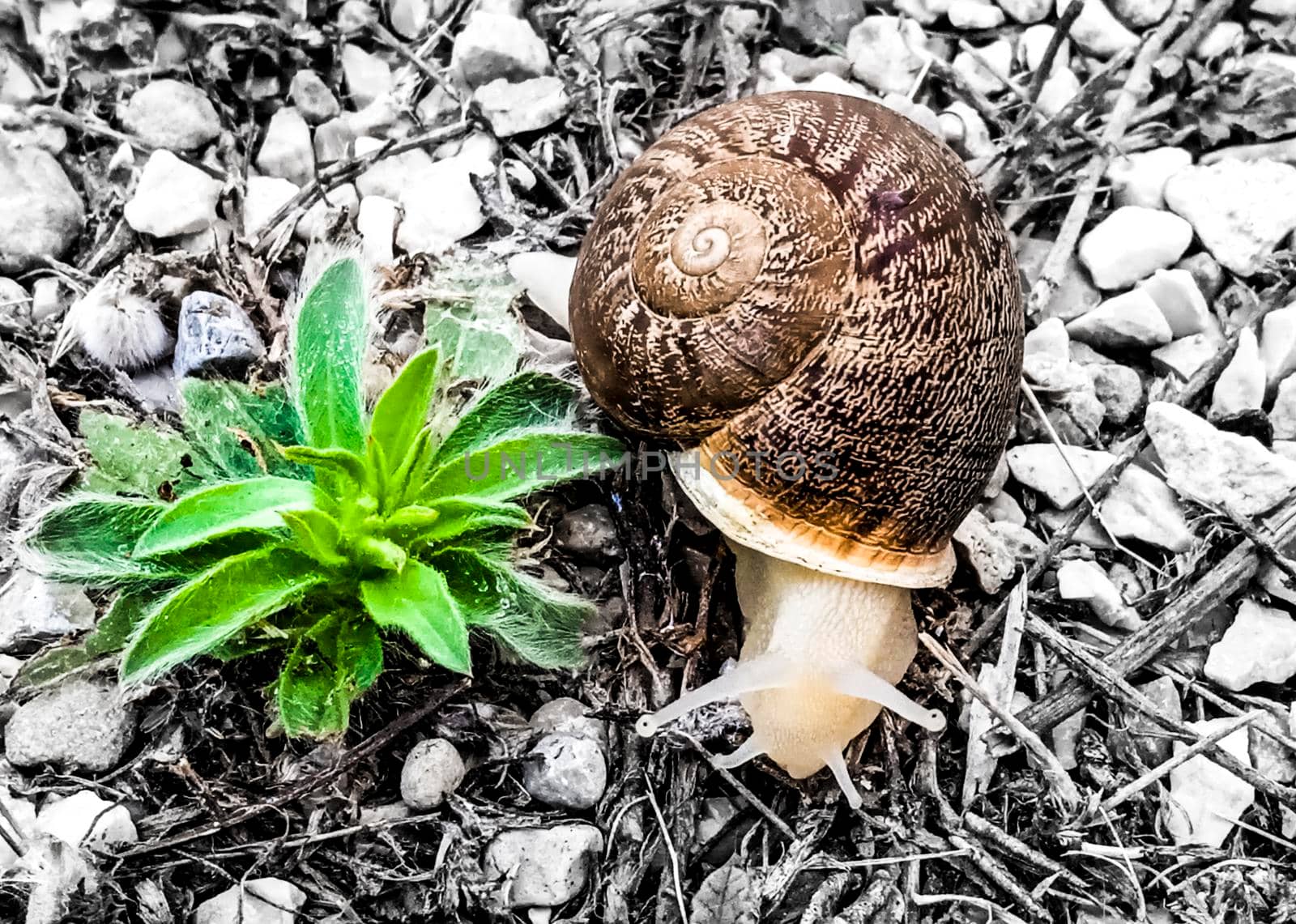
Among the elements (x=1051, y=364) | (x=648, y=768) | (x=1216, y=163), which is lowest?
(x=648, y=768)

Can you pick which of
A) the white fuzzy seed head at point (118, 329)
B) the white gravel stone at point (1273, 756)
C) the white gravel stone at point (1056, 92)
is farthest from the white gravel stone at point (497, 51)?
the white gravel stone at point (1273, 756)

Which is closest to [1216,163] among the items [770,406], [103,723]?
[770,406]

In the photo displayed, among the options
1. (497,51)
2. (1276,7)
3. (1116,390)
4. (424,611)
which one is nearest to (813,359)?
(424,611)

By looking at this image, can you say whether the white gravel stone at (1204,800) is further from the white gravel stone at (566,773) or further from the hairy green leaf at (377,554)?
the hairy green leaf at (377,554)

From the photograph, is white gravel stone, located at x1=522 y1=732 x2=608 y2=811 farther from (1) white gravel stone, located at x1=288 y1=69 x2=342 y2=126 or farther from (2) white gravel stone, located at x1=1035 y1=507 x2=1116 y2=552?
(1) white gravel stone, located at x1=288 y1=69 x2=342 y2=126

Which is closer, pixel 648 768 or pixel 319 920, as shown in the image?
pixel 319 920

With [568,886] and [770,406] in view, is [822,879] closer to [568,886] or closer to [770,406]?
[568,886]

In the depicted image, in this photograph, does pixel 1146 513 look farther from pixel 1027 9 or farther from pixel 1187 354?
pixel 1027 9
